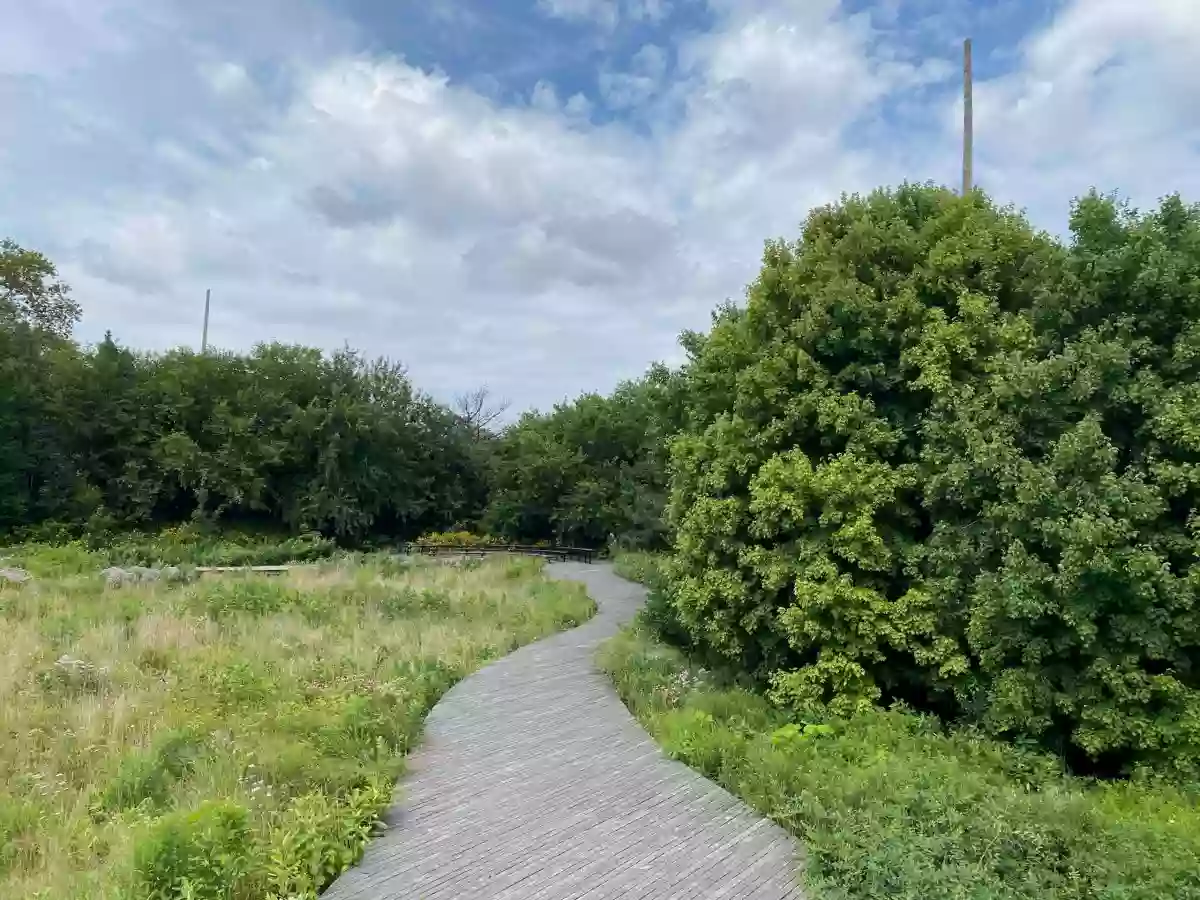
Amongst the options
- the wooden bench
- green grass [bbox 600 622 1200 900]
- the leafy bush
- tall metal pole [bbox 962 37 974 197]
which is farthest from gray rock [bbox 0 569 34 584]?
tall metal pole [bbox 962 37 974 197]

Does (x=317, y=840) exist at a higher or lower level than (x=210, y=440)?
lower

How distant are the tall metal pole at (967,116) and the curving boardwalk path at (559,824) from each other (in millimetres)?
9370

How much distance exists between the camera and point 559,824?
5562 mm

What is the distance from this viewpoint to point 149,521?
1121 inches

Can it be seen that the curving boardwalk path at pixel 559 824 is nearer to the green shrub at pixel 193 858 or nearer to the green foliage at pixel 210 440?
the green shrub at pixel 193 858

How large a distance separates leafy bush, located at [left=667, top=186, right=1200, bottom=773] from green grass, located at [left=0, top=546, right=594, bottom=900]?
406 centimetres

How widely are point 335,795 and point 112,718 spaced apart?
10.1ft

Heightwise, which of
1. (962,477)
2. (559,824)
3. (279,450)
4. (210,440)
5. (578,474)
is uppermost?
(210,440)

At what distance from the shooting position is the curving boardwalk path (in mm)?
4742

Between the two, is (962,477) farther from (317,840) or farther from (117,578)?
(117,578)

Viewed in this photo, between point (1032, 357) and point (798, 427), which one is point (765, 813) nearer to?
point (798, 427)

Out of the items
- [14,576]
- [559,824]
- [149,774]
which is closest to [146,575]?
[14,576]

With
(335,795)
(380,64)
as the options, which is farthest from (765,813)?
(380,64)

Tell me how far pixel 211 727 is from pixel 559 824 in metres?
3.56
